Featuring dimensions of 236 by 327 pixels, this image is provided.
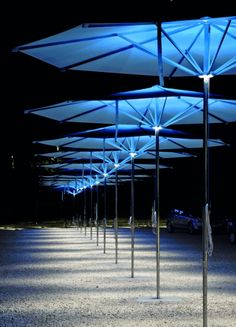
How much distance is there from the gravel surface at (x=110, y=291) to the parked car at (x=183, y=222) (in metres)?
15.0

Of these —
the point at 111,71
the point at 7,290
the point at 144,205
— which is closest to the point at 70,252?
the point at 7,290

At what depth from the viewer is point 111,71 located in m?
11.6

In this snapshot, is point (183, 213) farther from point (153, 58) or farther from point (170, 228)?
point (153, 58)

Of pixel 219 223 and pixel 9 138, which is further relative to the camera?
pixel 9 138

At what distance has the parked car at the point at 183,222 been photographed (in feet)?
122

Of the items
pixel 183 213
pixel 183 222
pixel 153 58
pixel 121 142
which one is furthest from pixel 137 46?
pixel 183 213

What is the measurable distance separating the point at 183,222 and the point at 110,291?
25878 millimetres

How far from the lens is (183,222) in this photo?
38.7 metres

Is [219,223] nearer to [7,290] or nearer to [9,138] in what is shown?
[7,290]

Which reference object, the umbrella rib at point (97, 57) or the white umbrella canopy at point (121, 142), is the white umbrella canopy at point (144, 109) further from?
the white umbrella canopy at point (121, 142)

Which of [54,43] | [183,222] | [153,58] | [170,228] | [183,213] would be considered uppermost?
[153,58]

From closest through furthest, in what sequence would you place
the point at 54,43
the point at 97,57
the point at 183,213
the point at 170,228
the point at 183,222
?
the point at 54,43, the point at 97,57, the point at 183,222, the point at 183,213, the point at 170,228

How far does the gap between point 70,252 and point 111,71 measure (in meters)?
12.8

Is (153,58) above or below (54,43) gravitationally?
above
